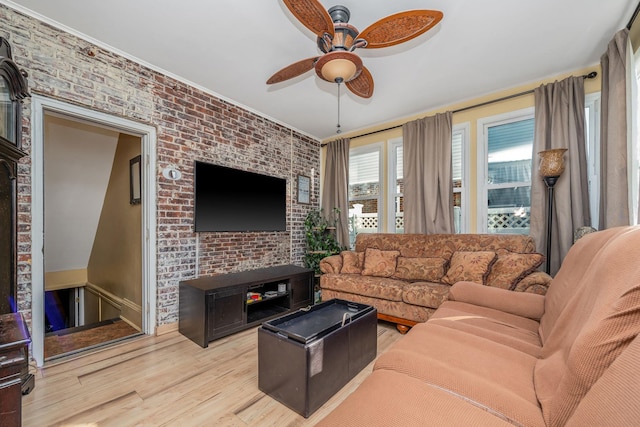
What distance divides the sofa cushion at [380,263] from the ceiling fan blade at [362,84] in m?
1.91

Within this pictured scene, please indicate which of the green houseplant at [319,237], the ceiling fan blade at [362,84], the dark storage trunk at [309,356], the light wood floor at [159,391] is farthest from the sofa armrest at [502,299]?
the green houseplant at [319,237]

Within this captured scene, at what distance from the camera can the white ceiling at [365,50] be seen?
77.5 inches

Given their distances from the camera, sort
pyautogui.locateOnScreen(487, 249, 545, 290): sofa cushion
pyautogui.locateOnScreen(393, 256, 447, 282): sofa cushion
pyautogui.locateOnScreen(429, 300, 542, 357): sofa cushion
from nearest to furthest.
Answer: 1. pyautogui.locateOnScreen(429, 300, 542, 357): sofa cushion
2. pyautogui.locateOnScreen(487, 249, 545, 290): sofa cushion
3. pyautogui.locateOnScreen(393, 256, 447, 282): sofa cushion

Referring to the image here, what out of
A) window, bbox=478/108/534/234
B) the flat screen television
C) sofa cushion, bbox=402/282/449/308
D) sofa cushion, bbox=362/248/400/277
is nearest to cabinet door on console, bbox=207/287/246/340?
the flat screen television

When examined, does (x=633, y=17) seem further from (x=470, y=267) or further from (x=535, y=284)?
(x=470, y=267)

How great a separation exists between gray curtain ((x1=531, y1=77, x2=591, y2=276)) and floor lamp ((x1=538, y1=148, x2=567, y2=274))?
0.27 ft

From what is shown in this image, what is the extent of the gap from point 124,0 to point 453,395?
298 centimetres

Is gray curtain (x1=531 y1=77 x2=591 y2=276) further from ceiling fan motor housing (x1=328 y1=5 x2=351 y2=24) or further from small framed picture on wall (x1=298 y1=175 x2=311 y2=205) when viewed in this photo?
small framed picture on wall (x1=298 y1=175 x2=311 y2=205)

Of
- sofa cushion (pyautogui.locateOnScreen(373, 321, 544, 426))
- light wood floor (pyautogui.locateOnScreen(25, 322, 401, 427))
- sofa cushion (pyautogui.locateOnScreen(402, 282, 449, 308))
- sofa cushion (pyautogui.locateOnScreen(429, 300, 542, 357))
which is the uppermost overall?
sofa cushion (pyautogui.locateOnScreen(373, 321, 544, 426))

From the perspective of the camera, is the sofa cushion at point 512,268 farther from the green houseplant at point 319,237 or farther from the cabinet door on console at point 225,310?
the cabinet door on console at point 225,310

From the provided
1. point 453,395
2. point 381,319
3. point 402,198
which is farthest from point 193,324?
point 402,198

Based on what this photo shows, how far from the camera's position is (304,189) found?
4527 millimetres

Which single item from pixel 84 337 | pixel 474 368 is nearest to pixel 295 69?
pixel 474 368

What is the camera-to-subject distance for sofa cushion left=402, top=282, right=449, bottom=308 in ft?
8.30
